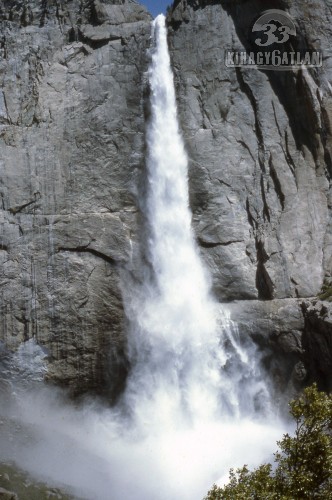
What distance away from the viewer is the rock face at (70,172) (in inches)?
899

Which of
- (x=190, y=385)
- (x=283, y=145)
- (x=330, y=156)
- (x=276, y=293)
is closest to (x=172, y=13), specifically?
(x=283, y=145)

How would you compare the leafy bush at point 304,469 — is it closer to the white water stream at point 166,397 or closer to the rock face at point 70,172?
the white water stream at point 166,397

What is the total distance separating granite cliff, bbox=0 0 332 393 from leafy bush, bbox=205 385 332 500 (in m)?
12.6

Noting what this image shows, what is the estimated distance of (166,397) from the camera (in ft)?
72.9

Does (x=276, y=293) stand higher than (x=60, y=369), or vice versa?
(x=276, y=293)

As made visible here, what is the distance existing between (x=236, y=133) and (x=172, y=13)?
6385 millimetres

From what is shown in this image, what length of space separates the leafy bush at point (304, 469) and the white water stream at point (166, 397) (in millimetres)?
9281

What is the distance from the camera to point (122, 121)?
24.6m

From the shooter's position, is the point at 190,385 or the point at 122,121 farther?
the point at 122,121

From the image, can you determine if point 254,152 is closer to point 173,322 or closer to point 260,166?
point 260,166

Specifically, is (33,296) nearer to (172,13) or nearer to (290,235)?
(290,235)

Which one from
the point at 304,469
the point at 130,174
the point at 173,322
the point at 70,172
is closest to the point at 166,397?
the point at 173,322

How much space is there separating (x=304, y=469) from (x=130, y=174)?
672 inches

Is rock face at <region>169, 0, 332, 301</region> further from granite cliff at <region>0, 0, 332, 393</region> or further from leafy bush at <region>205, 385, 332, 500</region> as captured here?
leafy bush at <region>205, 385, 332, 500</region>
